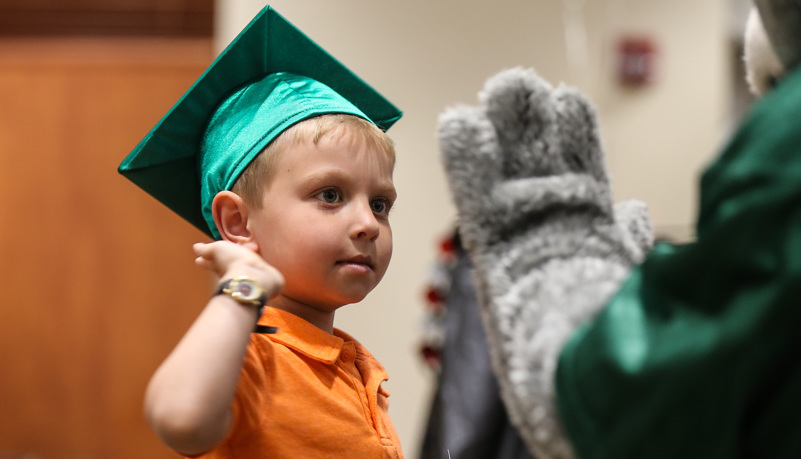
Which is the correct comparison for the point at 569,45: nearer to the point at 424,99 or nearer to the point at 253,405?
the point at 424,99

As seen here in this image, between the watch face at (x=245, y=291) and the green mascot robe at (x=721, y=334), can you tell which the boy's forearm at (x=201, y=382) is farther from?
the green mascot robe at (x=721, y=334)

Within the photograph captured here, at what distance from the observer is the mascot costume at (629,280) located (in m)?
0.36

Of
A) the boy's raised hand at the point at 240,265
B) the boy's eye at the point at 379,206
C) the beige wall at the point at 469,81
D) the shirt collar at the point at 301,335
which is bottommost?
the shirt collar at the point at 301,335

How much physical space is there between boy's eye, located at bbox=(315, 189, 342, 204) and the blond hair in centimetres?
5

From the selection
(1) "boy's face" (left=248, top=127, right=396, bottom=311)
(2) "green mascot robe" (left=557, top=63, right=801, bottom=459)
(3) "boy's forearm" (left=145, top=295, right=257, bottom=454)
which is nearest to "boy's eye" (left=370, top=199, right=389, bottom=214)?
(1) "boy's face" (left=248, top=127, right=396, bottom=311)

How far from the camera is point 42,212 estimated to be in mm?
2248

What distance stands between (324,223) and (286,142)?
0.33 ft

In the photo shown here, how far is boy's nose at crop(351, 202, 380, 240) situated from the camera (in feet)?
2.31

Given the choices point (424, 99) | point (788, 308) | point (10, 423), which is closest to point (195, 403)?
point (788, 308)

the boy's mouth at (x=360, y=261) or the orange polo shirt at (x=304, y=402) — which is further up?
the boy's mouth at (x=360, y=261)

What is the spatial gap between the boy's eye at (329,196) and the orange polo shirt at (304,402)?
0.12 metres

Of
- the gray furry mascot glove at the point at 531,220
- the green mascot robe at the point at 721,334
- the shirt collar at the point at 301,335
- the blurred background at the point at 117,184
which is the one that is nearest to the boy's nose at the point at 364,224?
the shirt collar at the point at 301,335

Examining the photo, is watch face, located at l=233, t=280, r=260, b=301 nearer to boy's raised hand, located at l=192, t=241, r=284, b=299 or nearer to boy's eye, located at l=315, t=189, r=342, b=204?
boy's raised hand, located at l=192, t=241, r=284, b=299

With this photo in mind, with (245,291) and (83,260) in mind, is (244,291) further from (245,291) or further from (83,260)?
(83,260)
